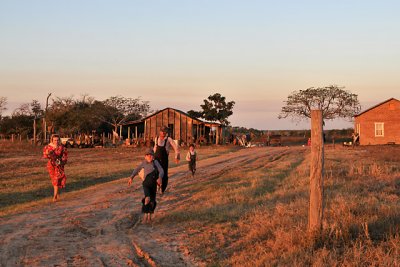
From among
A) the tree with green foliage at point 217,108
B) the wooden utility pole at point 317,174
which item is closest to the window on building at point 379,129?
the tree with green foliage at point 217,108

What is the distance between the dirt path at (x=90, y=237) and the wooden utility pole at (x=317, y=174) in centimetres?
210

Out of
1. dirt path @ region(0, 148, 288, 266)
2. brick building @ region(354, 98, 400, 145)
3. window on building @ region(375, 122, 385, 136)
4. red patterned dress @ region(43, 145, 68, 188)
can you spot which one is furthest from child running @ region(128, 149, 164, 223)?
window on building @ region(375, 122, 385, 136)

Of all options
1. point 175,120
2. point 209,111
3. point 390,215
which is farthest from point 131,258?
point 209,111

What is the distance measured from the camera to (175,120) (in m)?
53.0

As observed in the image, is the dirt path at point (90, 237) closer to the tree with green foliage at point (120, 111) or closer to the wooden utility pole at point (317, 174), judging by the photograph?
the wooden utility pole at point (317, 174)

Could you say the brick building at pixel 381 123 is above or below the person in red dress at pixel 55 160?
above

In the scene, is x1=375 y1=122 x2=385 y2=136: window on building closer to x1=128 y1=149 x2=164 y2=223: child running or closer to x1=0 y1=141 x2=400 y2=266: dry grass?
x1=0 y1=141 x2=400 y2=266: dry grass

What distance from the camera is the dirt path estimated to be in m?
6.37

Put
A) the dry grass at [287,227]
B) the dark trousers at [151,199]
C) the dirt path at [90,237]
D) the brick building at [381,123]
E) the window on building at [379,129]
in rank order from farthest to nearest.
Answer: the window on building at [379,129] < the brick building at [381,123] < the dark trousers at [151,199] < the dirt path at [90,237] < the dry grass at [287,227]

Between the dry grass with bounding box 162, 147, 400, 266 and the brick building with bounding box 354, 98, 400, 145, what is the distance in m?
38.8

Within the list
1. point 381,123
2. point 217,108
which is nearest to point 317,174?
point 381,123

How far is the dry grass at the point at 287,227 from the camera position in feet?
20.4

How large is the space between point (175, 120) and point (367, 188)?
134 feet

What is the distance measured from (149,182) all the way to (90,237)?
1.94 meters
